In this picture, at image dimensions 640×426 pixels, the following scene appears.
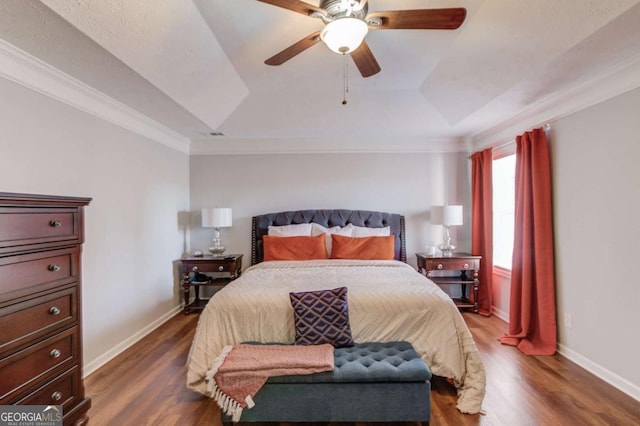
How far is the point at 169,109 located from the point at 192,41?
1057mm

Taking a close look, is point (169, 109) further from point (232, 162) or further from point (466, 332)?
point (466, 332)

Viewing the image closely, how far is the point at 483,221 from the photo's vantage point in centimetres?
412

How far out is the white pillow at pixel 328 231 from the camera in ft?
13.6

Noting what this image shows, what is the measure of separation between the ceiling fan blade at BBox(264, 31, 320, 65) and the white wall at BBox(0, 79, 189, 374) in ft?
5.86

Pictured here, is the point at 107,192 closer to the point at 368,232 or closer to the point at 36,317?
the point at 36,317

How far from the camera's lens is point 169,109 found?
319 centimetres

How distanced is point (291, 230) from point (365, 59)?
8.59 feet

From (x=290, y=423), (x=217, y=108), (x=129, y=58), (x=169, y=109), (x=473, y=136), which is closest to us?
(x=290, y=423)

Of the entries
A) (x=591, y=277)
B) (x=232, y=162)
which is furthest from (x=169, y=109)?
(x=591, y=277)

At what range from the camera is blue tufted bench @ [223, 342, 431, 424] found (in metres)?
1.86

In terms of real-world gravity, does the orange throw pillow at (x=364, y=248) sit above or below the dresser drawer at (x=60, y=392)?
above

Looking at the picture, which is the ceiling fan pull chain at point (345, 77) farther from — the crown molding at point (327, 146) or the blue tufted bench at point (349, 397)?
the blue tufted bench at point (349, 397)

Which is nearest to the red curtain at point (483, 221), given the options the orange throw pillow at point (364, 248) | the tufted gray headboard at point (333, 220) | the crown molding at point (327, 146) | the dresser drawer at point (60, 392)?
the crown molding at point (327, 146)

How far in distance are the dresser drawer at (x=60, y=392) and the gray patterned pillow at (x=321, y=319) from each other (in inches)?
55.5
